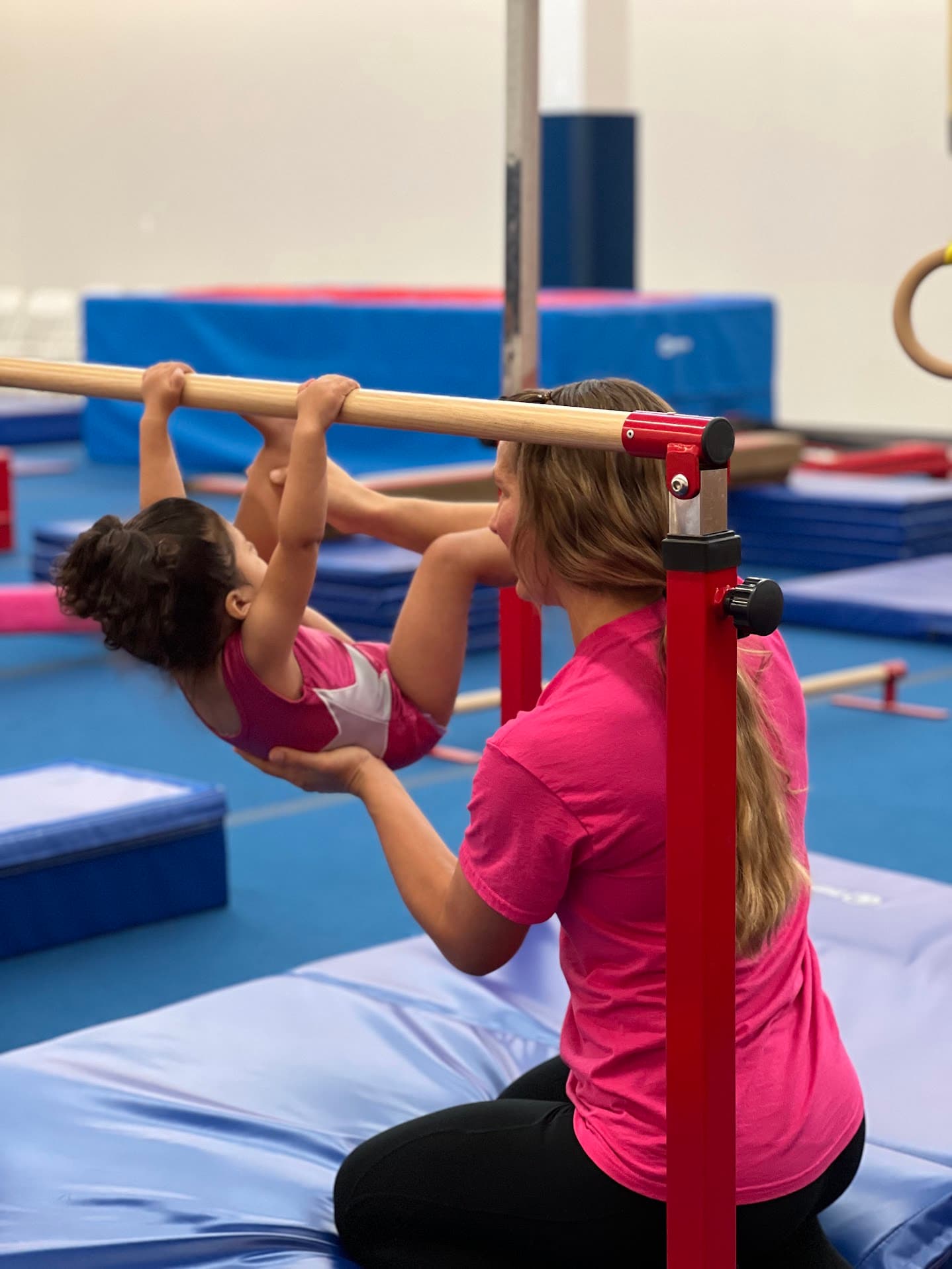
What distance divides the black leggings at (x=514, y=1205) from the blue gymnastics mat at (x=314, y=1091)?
5.9 inches

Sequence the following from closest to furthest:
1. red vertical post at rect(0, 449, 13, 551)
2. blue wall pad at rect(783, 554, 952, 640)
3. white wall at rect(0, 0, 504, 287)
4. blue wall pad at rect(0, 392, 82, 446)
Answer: blue wall pad at rect(783, 554, 952, 640), red vertical post at rect(0, 449, 13, 551), blue wall pad at rect(0, 392, 82, 446), white wall at rect(0, 0, 504, 287)

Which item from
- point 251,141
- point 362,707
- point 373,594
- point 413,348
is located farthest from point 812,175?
point 362,707

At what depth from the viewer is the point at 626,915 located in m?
1.67

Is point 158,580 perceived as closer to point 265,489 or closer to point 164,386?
point 164,386

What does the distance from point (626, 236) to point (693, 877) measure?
9258 mm

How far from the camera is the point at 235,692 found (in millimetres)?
2201

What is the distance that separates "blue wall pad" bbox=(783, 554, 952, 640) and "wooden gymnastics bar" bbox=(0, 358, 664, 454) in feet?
13.8

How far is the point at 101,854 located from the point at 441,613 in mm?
1271

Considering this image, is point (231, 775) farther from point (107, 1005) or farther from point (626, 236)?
point (626, 236)

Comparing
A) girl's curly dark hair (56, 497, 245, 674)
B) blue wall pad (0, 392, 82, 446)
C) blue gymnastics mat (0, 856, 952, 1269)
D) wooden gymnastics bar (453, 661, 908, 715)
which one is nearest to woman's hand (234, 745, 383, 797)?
girl's curly dark hair (56, 497, 245, 674)

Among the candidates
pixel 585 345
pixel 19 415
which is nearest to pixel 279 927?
pixel 585 345

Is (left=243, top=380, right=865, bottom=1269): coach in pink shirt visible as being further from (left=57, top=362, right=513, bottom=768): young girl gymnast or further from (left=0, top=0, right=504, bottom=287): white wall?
(left=0, top=0, right=504, bottom=287): white wall

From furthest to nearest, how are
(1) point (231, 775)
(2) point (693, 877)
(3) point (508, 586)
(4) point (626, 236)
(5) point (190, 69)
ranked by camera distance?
(5) point (190, 69) → (4) point (626, 236) → (1) point (231, 775) → (3) point (508, 586) → (2) point (693, 877)

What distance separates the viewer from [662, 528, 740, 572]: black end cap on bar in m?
1.49
